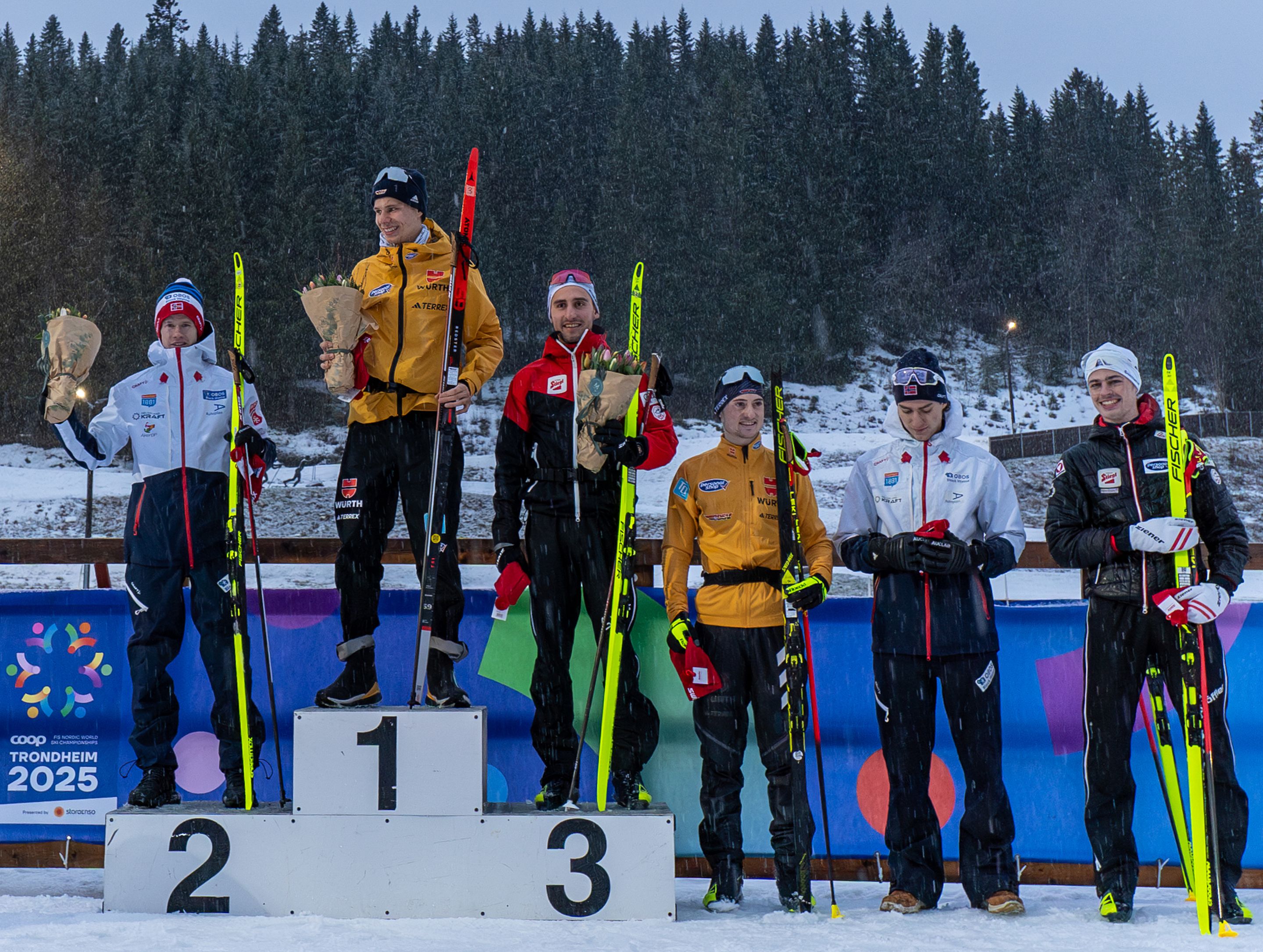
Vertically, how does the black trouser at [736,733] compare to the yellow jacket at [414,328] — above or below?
below

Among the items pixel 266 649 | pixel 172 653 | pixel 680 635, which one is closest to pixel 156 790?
pixel 172 653

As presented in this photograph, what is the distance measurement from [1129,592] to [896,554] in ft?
2.69

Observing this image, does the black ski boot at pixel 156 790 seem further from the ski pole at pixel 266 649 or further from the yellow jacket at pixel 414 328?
the yellow jacket at pixel 414 328

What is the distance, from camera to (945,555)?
11.6 ft

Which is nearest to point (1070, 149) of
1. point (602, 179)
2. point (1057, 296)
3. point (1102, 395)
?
point (1057, 296)

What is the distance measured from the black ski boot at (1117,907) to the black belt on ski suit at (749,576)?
5.01 feet

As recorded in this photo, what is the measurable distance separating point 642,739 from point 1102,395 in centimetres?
218

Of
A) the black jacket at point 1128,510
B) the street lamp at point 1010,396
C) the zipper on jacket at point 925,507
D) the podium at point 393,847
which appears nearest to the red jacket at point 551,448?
the podium at point 393,847

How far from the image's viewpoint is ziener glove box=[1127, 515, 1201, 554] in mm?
3395

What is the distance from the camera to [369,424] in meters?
3.90

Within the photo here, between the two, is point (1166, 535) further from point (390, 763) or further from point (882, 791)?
point (390, 763)

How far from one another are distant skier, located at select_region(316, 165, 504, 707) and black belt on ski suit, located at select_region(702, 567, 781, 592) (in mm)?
994

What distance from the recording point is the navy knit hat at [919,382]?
3764mm

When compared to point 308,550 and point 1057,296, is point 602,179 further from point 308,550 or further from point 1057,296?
point 308,550
